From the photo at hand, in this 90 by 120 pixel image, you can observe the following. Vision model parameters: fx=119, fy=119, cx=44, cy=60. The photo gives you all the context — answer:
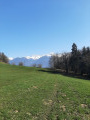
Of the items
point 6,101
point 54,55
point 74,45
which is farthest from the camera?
point 54,55

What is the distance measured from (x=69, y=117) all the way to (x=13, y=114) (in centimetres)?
333

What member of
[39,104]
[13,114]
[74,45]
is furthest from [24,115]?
[74,45]

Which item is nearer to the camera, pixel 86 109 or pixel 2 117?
pixel 2 117

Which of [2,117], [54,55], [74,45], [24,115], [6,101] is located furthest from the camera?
[54,55]

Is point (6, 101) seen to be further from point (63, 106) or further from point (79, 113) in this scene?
point (79, 113)

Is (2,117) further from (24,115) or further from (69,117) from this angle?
(69,117)

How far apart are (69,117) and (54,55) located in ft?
286

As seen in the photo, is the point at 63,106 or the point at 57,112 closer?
the point at 57,112

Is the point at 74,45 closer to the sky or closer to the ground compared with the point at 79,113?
closer to the sky

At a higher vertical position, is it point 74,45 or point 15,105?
point 74,45

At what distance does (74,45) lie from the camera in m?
64.2

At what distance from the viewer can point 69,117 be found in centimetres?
708

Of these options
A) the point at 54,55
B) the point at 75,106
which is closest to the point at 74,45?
the point at 54,55

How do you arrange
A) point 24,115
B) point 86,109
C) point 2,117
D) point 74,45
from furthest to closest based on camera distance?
point 74,45 → point 86,109 → point 24,115 → point 2,117
